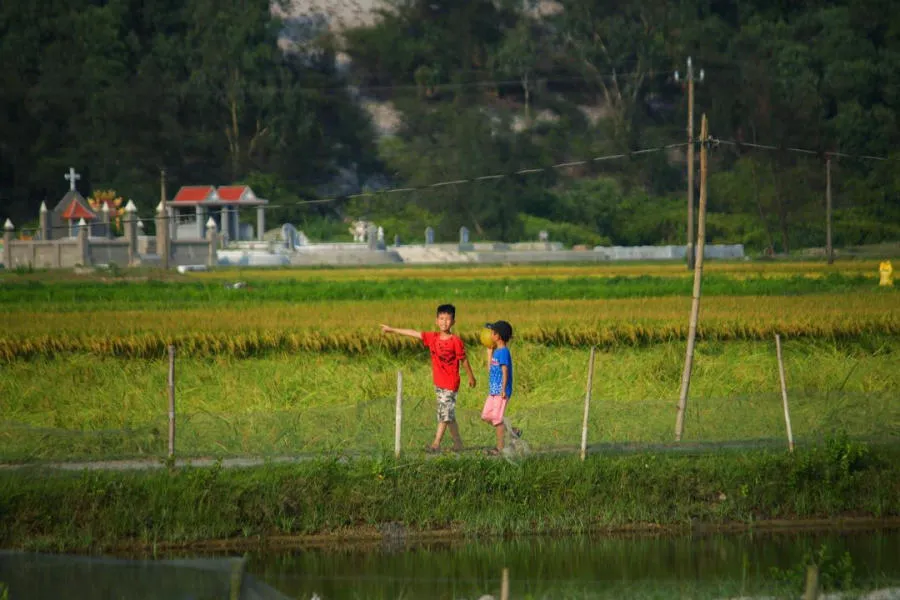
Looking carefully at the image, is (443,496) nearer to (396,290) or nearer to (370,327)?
(370,327)

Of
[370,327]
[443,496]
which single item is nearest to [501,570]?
[443,496]

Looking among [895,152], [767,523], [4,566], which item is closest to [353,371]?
[767,523]

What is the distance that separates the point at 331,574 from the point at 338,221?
303 feet

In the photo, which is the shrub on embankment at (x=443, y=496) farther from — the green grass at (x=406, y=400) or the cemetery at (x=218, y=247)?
the cemetery at (x=218, y=247)

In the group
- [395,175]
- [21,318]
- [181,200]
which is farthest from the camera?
[395,175]

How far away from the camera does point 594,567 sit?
45.6 feet

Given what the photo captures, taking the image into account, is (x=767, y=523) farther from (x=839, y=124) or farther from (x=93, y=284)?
(x=839, y=124)

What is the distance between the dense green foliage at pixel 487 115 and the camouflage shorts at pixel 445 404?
6960cm

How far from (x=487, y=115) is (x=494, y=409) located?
95148 millimetres

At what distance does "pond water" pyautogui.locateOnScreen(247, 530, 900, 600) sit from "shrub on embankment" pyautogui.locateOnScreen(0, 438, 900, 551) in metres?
0.56

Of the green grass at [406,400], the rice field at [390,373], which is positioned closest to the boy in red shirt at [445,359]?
the green grass at [406,400]

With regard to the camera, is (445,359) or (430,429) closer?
(445,359)

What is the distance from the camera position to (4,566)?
13.2m

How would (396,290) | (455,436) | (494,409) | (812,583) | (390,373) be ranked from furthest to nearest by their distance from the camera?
(396,290) → (390,373) → (455,436) → (494,409) → (812,583)
